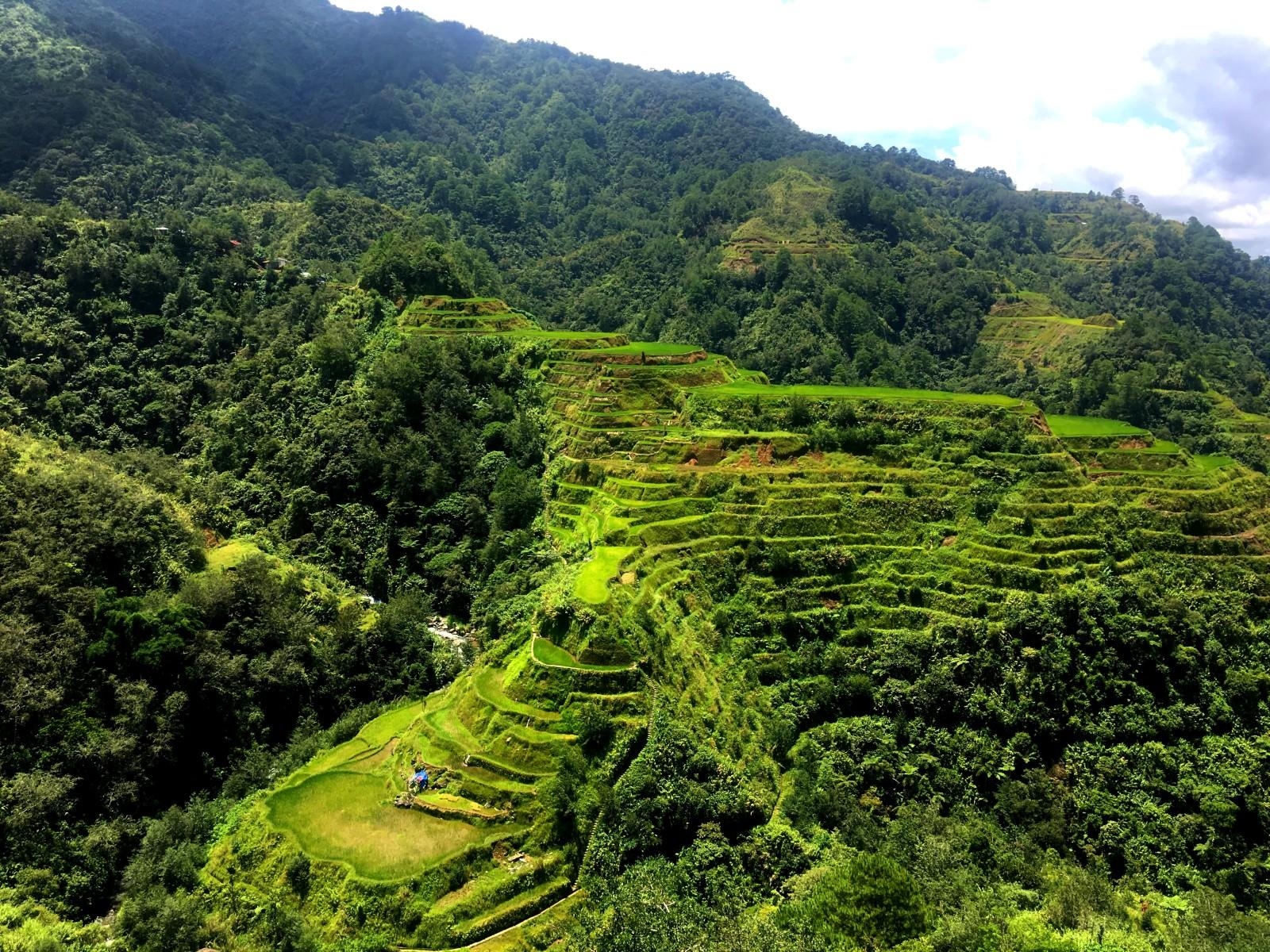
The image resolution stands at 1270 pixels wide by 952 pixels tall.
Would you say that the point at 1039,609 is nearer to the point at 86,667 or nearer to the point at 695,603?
the point at 695,603

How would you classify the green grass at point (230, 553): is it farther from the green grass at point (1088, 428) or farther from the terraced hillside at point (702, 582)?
the green grass at point (1088, 428)

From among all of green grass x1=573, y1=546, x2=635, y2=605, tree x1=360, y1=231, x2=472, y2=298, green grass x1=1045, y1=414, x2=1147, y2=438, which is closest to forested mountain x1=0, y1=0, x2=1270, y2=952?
green grass x1=573, y1=546, x2=635, y2=605

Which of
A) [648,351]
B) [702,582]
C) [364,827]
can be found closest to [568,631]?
[702,582]

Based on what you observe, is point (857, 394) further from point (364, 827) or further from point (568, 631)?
point (364, 827)

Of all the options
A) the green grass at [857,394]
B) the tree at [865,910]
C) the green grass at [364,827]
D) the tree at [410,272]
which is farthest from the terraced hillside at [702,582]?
the tree at [410,272]

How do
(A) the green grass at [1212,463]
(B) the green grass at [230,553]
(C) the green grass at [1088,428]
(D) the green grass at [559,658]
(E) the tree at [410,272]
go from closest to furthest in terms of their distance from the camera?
(D) the green grass at [559,658], (B) the green grass at [230,553], (A) the green grass at [1212,463], (C) the green grass at [1088,428], (E) the tree at [410,272]

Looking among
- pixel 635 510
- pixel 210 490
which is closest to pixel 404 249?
pixel 210 490
